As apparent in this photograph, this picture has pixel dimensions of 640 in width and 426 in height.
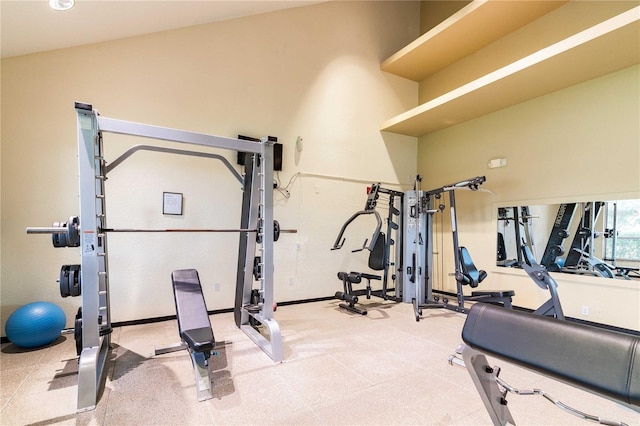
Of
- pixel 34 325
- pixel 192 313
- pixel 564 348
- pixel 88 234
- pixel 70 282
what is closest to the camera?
pixel 564 348

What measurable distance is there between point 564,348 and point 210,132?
421cm

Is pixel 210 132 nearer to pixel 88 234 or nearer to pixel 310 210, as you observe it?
pixel 310 210

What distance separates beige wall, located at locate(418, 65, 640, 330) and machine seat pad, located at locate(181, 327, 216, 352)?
4.31 metres

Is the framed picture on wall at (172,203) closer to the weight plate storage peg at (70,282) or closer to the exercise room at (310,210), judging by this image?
the exercise room at (310,210)

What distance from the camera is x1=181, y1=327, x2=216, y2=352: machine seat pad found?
2.14 metres

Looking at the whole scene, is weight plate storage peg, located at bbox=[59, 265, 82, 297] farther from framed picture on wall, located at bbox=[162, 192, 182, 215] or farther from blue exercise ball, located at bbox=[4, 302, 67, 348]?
framed picture on wall, located at bbox=[162, 192, 182, 215]

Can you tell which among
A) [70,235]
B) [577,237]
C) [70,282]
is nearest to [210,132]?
[70,235]

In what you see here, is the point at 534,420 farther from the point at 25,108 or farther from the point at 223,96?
the point at 25,108

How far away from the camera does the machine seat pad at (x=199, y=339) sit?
2145mm

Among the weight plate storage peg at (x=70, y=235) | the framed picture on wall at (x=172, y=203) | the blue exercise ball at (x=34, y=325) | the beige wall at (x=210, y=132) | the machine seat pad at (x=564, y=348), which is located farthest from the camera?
the framed picture on wall at (x=172, y=203)

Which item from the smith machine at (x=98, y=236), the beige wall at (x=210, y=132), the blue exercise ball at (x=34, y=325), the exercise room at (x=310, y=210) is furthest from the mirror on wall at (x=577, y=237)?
the blue exercise ball at (x=34, y=325)

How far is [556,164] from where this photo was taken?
4129mm

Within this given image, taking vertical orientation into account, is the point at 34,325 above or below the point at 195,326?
below

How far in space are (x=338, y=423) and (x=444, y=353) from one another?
153cm
